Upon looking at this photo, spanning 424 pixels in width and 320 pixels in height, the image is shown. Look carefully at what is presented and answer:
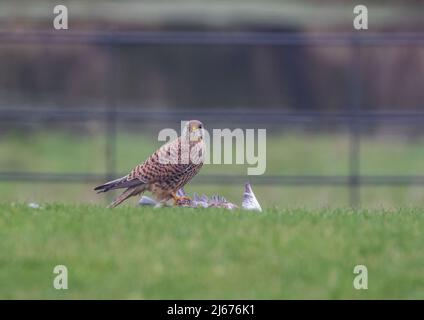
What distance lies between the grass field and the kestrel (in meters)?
1.42

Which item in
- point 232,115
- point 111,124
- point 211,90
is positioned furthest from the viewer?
point 211,90

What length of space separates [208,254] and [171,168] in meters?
2.86

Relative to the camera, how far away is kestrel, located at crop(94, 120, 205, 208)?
38.1 ft

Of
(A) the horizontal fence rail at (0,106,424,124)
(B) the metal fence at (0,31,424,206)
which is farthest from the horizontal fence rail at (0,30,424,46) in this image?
(A) the horizontal fence rail at (0,106,424,124)

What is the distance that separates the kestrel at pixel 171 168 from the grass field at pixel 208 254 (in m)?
1.42

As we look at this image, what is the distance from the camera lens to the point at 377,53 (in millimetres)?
27266

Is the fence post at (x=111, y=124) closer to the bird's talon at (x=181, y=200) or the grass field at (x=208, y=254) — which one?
the bird's talon at (x=181, y=200)

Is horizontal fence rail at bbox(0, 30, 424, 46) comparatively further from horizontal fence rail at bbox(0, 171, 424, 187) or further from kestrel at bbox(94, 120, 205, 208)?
kestrel at bbox(94, 120, 205, 208)

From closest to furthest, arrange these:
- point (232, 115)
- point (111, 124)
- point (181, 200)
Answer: point (181, 200) → point (232, 115) → point (111, 124)

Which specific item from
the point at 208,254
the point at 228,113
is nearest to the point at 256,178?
the point at 228,113

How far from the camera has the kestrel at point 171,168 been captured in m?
11.6

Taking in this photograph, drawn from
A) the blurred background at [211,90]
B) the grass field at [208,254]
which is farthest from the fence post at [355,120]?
the grass field at [208,254]

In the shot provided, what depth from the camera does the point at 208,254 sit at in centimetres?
888

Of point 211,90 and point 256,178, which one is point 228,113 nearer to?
point 256,178
